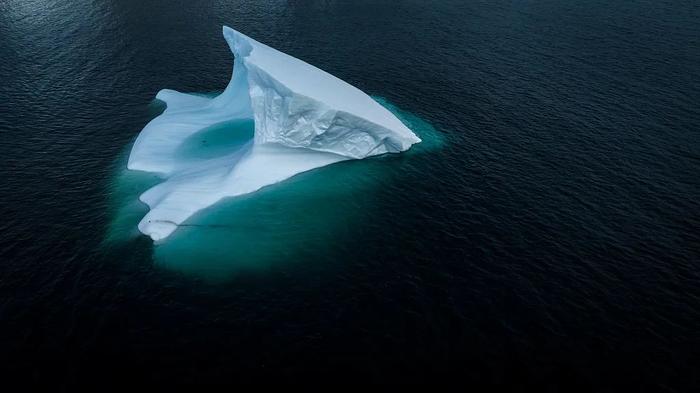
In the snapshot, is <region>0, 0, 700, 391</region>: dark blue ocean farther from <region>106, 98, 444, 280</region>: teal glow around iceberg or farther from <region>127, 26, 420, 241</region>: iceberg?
<region>127, 26, 420, 241</region>: iceberg

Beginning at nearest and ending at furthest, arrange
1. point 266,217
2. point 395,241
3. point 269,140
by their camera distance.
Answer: point 395,241
point 266,217
point 269,140

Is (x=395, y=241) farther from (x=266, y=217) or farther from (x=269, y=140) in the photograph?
(x=269, y=140)

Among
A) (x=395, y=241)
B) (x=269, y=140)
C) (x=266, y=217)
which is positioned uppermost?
(x=269, y=140)

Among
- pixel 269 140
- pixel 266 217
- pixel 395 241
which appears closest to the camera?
A: pixel 395 241

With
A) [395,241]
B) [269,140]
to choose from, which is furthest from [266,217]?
[395,241]

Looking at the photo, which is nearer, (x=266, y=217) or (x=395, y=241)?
(x=395, y=241)

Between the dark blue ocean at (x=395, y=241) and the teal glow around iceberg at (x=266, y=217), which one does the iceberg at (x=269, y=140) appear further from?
the dark blue ocean at (x=395, y=241)

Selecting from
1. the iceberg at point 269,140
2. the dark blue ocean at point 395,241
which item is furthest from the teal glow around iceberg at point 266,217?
the iceberg at point 269,140
